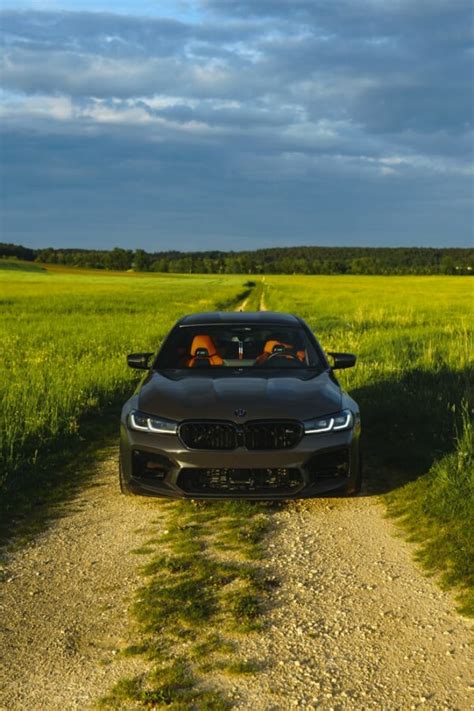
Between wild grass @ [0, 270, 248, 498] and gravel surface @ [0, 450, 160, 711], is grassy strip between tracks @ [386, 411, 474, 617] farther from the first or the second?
wild grass @ [0, 270, 248, 498]

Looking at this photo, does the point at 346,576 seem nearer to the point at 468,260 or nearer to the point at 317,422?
the point at 317,422

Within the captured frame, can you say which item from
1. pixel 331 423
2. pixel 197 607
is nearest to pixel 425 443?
pixel 331 423

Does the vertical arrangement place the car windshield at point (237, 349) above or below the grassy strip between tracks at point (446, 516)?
above

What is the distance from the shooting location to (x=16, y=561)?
4.18 m

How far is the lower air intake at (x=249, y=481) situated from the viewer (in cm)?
476

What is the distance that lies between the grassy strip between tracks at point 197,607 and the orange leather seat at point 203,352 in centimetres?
155

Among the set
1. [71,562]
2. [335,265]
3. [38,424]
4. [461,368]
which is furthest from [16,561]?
[335,265]

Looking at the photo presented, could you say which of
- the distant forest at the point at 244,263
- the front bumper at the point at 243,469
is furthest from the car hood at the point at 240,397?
the distant forest at the point at 244,263

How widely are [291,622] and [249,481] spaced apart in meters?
1.50

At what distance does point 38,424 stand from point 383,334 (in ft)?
40.3

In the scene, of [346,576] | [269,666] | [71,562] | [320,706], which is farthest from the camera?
[71,562]

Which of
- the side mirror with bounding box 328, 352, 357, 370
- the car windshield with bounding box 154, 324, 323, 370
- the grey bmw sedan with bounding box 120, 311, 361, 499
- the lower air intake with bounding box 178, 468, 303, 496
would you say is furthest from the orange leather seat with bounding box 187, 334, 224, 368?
the lower air intake with bounding box 178, 468, 303, 496

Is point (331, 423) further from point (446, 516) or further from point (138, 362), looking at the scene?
point (138, 362)

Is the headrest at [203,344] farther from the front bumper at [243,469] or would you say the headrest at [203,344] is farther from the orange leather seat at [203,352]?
the front bumper at [243,469]
